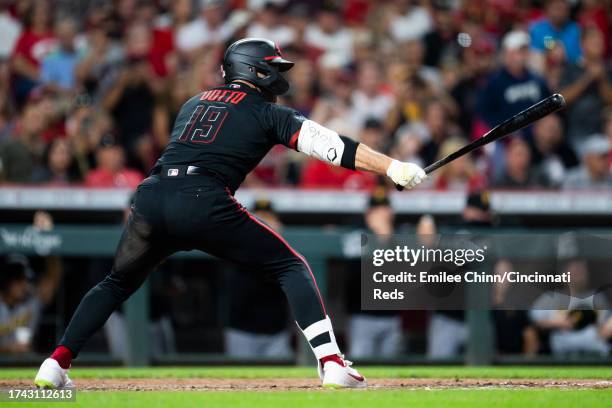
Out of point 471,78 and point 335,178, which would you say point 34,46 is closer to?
point 335,178

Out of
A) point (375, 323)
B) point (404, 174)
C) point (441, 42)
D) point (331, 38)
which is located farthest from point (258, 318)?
point (441, 42)

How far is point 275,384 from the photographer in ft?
20.1

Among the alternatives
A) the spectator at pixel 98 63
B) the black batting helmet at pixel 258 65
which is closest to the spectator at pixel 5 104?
the spectator at pixel 98 63

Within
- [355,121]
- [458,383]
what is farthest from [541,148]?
[458,383]

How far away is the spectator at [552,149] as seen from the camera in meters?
9.98

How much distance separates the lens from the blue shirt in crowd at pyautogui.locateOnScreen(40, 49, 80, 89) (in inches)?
428

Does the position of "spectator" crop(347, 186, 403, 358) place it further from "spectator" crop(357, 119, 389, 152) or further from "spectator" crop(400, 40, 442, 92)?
"spectator" crop(400, 40, 442, 92)

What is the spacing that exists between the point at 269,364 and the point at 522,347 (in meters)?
1.92

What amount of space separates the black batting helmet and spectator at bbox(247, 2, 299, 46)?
567 cm

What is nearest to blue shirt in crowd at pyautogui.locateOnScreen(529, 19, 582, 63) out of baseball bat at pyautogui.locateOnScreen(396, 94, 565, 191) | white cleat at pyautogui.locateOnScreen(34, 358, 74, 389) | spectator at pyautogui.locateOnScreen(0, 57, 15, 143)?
spectator at pyautogui.locateOnScreen(0, 57, 15, 143)

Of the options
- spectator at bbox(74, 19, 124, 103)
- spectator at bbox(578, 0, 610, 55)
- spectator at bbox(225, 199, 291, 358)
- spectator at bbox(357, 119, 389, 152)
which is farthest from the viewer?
spectator at bbox(578, 0, 610, 55)

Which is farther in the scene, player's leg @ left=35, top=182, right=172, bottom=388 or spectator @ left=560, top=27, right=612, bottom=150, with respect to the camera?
spectator @ left=560, top=27, right=612, bottom=150

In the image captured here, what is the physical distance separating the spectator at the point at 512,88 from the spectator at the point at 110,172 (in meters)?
3.45

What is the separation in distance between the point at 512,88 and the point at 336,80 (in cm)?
178
